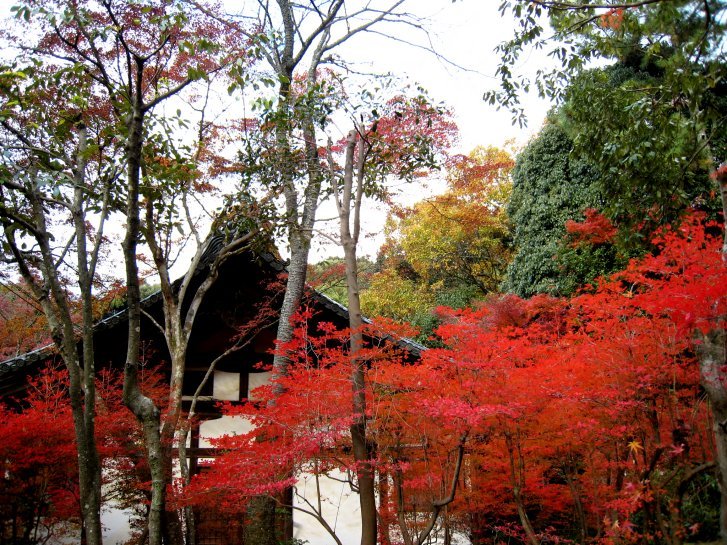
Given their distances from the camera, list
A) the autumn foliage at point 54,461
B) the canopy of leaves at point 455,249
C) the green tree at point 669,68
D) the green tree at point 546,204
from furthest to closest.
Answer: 1. the canopy of leaves at point 455,249
2. the green tree at point 546,204
3. the autumn foliage at point 54,461
4. the green tree at point 669,68

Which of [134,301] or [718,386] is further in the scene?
[718,386]

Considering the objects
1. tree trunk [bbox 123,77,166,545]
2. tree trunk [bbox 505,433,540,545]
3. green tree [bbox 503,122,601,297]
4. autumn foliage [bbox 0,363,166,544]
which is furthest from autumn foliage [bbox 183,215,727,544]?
green tree [bbox 503,122,601,297]

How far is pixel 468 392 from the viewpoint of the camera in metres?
6.02

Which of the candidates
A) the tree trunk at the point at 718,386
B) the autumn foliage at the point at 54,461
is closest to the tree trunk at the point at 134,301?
the autumn foliage at the point at 54,461

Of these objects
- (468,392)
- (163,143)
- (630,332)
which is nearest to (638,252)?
(630,332)

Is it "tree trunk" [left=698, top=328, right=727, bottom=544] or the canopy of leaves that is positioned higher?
the canopy of leaves

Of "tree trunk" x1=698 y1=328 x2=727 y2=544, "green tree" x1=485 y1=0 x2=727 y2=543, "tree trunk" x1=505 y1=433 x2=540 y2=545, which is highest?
"green tree" x1=485 y1=0 x2=727 y2=543

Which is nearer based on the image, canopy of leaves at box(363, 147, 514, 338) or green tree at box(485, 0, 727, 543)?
green tree at box(485, 0, 727, 543)

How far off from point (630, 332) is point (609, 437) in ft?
4.20

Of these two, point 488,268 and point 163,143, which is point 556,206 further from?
point 163,143

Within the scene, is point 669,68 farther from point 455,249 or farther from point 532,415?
point 455,249

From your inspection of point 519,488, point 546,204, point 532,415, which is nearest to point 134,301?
point 532,415

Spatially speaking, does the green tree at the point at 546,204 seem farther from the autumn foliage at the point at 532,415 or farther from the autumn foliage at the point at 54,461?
the autumn foliage at the point at 54,461

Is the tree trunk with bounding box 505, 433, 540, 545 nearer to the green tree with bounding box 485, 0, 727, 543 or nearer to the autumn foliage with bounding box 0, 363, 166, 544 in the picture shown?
the green tree with bounding box 485, 0, 727, 543
